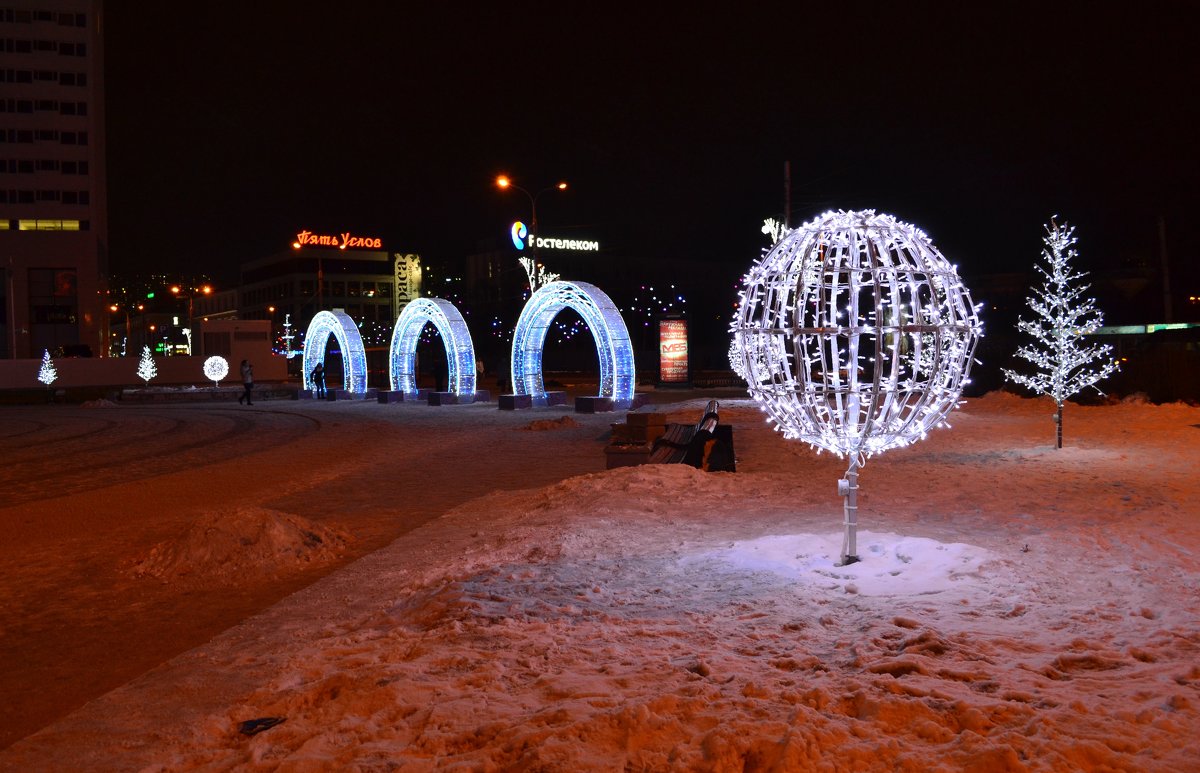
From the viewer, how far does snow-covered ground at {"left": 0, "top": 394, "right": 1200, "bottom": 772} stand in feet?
13.5

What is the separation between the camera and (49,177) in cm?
6775

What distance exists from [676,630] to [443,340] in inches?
1071

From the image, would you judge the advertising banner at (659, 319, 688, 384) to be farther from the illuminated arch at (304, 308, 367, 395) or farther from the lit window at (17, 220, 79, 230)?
the lit window at (17, 220, 79, 230)

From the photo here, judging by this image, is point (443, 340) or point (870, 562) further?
point (443, 340)

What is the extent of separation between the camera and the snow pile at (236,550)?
8266mm

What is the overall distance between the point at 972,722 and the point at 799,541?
388cm

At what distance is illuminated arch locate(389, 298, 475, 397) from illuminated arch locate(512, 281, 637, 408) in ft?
6.57

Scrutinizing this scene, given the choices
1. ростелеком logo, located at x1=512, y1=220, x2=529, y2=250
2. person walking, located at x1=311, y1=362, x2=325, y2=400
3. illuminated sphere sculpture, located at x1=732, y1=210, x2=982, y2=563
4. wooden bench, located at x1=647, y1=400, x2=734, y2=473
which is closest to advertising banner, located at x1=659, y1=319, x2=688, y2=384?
ростелеком logo, located at x1=512, y1=220, x2=529, y2=250

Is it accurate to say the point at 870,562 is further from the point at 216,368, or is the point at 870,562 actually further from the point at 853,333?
the point at 216,368

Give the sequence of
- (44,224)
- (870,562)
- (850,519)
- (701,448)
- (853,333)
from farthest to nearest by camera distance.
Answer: (44,224) → (701,448) → (850,519) → (870,562) → (853,333)

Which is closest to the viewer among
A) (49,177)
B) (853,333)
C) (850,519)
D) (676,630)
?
(676,630)

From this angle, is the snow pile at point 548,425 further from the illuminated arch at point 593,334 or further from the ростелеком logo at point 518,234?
the ростелеком logo at point 518,234

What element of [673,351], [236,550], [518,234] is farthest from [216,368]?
[236,550]

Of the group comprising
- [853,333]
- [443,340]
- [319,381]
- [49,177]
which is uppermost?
[49,177]
